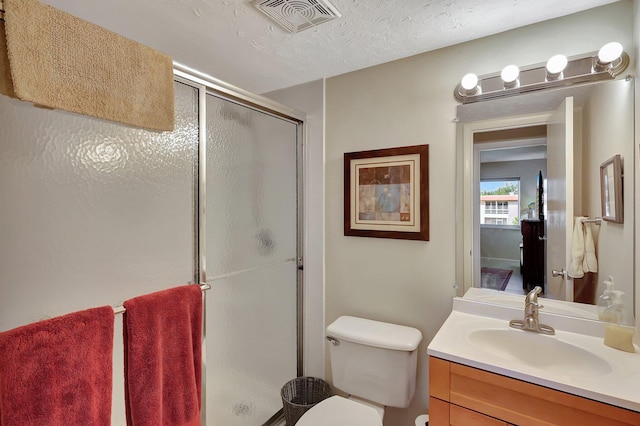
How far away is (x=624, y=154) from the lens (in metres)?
1.17

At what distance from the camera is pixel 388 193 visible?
1.71 meters

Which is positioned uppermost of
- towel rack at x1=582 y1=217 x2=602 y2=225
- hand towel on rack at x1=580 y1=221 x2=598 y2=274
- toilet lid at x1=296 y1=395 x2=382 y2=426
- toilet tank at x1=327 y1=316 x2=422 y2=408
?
towel rack at x1=582 y1=217 x2=602 y2=225

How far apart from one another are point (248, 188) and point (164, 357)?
88cm

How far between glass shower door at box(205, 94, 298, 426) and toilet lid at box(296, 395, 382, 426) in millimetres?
440

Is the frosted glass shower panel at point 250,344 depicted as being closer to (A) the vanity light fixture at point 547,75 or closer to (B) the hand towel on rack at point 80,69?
(B) the hand towel on rack at point 80,69

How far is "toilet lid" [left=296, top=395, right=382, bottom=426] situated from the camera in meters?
1.35

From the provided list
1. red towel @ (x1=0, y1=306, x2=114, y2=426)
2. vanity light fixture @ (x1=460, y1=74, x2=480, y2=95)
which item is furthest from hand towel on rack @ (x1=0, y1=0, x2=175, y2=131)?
vanity light fixture @ (x1=460, y1=74, x2=480, y2=95)

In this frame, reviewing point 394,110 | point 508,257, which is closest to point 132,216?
point 394,110

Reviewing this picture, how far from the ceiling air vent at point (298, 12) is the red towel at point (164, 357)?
45.4 inches

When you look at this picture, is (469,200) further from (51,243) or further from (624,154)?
(51,243)

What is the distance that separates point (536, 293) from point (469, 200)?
0.49 metres

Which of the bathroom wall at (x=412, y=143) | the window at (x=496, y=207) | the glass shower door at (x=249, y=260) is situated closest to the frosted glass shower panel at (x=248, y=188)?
the glass shower door at (x=249, y=260)

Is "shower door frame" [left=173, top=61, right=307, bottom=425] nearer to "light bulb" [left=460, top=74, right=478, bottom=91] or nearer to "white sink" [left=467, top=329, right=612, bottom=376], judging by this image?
"light bulb" [left=460, top=74, right=478, bottom=91]

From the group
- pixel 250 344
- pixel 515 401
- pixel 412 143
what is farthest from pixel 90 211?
pixel 515 401
